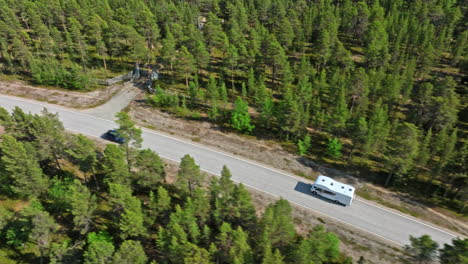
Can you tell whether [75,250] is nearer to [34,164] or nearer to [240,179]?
[34,164]

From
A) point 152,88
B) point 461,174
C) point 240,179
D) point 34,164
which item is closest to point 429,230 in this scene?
point 461,174

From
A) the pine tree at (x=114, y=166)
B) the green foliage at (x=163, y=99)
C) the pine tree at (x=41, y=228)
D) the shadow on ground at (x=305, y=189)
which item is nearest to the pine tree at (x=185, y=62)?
the green foliage at (x=163, y=99)

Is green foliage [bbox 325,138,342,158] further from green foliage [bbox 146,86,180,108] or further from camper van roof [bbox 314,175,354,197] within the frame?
green foliage [bbox 146,86,180,108]

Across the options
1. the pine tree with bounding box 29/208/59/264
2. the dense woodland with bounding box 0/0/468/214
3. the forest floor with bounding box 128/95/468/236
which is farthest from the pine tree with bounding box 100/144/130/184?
the dense woodland with bounding box 0/0/468/214

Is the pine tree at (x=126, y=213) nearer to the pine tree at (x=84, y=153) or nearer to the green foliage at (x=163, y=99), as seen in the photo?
the pine tree at (x=84, y=153)

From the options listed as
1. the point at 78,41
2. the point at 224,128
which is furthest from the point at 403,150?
the point at 78,41

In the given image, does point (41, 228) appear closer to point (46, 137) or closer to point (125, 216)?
point (125, 216)

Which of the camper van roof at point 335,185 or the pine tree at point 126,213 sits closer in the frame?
the pine tree at point 126,213
